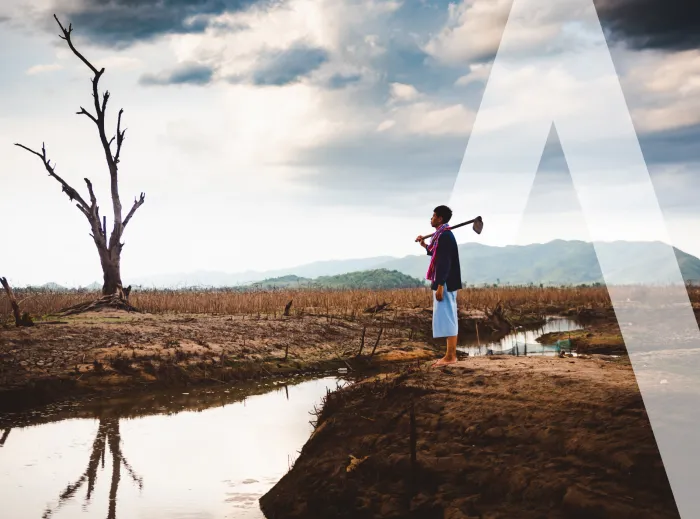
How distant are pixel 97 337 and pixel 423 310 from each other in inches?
522

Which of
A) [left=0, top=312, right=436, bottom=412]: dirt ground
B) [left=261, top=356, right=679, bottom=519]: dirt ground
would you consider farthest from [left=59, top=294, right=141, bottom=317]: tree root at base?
[left=261, top=356, right=679, bottom=519]: dirt ground

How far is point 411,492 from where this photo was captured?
19.3ft

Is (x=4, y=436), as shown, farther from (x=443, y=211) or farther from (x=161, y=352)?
(x=443, y=211)

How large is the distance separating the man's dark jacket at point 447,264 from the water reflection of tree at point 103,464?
4.22m

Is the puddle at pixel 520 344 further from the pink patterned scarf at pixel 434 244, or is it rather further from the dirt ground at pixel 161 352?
the pink patterned scarf at pixel 434 244

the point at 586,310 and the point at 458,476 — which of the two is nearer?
the point at 458,476

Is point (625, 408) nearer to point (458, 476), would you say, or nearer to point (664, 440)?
point (664, 440)

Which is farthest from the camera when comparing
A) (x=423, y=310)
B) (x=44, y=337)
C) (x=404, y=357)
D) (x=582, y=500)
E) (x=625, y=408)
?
(x=423, y=310)

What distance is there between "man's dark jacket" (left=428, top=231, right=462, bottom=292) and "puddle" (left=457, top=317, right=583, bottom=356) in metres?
7.38

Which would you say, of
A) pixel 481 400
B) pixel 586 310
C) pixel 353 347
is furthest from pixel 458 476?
pixel 586 310

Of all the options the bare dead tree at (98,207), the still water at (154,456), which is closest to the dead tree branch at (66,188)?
the bare dead tree at (98,207)

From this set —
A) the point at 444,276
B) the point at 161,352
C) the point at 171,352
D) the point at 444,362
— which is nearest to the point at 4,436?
the point at 161,352

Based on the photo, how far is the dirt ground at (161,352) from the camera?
45.3 ft

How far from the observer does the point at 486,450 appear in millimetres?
5824
